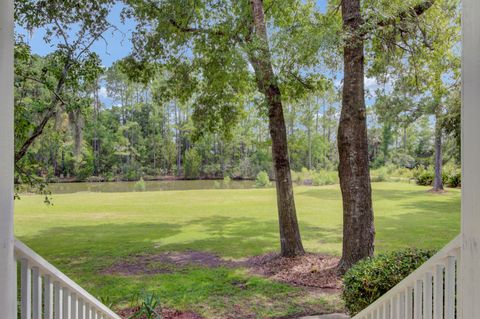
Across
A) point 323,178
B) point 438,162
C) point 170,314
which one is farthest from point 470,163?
point 323,178

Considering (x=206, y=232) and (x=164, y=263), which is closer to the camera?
(x=164, y=263)

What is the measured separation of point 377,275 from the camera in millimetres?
2520

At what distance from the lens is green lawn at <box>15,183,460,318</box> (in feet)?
14.8

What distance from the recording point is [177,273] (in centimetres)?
541

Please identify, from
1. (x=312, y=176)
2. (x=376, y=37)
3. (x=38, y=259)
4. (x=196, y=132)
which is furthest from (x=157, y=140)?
(x=38, y=259)

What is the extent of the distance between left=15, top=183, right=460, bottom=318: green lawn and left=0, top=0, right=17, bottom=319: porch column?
3.22 m

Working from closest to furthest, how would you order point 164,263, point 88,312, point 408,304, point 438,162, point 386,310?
point 408,304 → point 88,312 → point 386,310 → point 164,263 → point 438,162

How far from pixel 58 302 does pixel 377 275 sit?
6.65 feet

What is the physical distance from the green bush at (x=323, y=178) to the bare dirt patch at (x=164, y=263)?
9.77m

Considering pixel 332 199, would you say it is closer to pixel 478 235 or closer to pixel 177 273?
pixel 177 273

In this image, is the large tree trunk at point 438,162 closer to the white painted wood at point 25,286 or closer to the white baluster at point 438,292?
the white baluster at point 438,292

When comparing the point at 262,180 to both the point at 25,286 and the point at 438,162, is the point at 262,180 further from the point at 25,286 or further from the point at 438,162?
the point at 25,286

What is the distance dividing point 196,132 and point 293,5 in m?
2.64

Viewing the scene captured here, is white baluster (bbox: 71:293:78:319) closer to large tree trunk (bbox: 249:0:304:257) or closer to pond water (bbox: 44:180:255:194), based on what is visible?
large tree trunk (bbox: 249:0:304:257)
